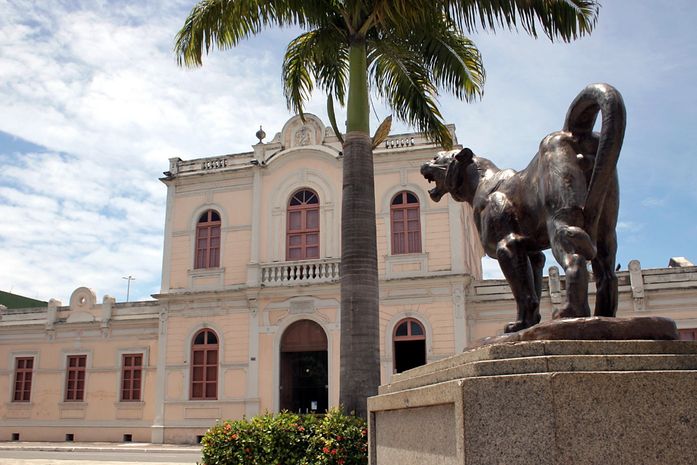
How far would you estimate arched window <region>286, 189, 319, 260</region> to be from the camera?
Answer: 21.0m

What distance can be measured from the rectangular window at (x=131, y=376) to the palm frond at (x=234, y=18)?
14396 mm

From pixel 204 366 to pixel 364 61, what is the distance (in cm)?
1355

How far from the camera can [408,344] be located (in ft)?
64.5

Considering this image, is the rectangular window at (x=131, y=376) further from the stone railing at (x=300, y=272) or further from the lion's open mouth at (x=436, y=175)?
the lion's open mouth at (x=436, y=175)

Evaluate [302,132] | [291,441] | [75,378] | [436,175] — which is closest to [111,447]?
[75,378]

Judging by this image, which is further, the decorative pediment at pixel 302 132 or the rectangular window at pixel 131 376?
the rectangular window at pixel 131 376

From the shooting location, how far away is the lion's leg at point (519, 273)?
13.7 feet

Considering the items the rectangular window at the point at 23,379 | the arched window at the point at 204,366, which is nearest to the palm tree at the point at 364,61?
the arched window at the point at 204,366

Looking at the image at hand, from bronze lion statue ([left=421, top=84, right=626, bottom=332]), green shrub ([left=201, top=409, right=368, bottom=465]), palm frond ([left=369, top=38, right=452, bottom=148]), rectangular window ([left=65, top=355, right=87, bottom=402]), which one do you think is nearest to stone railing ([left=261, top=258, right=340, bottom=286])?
rectangular window ([left=65, top=355, right=87, bottom=402])

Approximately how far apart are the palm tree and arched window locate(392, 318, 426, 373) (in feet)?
30.0

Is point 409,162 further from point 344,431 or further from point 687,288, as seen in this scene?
point 344,431

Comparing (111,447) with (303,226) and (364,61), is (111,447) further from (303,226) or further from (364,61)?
(364,61)

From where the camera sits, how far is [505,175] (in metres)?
4.50

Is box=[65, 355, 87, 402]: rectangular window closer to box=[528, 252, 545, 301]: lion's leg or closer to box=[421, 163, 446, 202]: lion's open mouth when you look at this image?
box=[421, 163, 446, 202]: lion's open mouth
